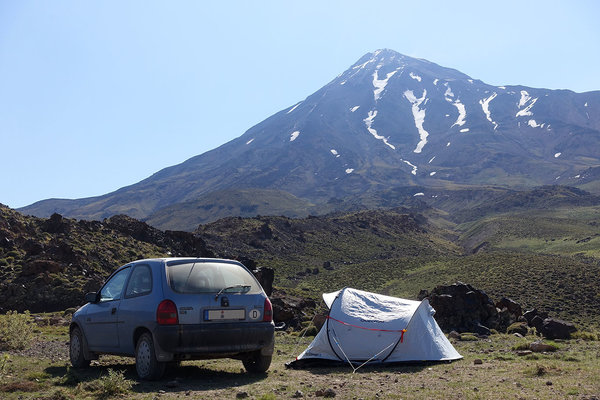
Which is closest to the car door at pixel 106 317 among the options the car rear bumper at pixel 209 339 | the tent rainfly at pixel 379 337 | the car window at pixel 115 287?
the car window at pixel 115 287

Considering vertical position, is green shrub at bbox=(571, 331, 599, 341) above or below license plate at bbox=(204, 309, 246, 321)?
below

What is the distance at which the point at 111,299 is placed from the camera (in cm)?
979

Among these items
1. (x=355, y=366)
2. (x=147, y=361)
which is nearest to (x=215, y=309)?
(x=147, y=361)

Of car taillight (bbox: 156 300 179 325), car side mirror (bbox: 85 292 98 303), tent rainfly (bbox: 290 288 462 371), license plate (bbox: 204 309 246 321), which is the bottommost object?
tent rainfly (bbox: 290 288 462 371)

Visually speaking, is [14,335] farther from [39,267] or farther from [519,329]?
[519,329]

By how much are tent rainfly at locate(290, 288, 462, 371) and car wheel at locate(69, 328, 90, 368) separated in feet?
13.3

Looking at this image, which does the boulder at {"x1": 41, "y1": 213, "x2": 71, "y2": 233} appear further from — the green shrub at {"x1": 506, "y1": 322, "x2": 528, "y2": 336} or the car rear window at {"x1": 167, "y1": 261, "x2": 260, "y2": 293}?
the car rear window at {"x1": 167, "y1": 261, "x2": 260, "y2": 293}

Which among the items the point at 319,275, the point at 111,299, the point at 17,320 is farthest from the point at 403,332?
the point at 319,275

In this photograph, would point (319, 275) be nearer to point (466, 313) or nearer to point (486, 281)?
point (486, 281)

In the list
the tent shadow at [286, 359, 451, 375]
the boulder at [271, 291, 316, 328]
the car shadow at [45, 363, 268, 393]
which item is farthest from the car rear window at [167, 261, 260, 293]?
the boulder at [271, 291, 316, 328]

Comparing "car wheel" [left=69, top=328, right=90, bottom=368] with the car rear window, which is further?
"car wheel" [left=69, top=328, right=90, bottom=368]

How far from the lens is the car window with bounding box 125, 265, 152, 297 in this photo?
29.5ft

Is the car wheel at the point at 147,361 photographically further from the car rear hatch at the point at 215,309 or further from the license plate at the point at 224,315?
the license plate at the point at 224,315

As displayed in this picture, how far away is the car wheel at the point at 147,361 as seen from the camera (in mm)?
8477
